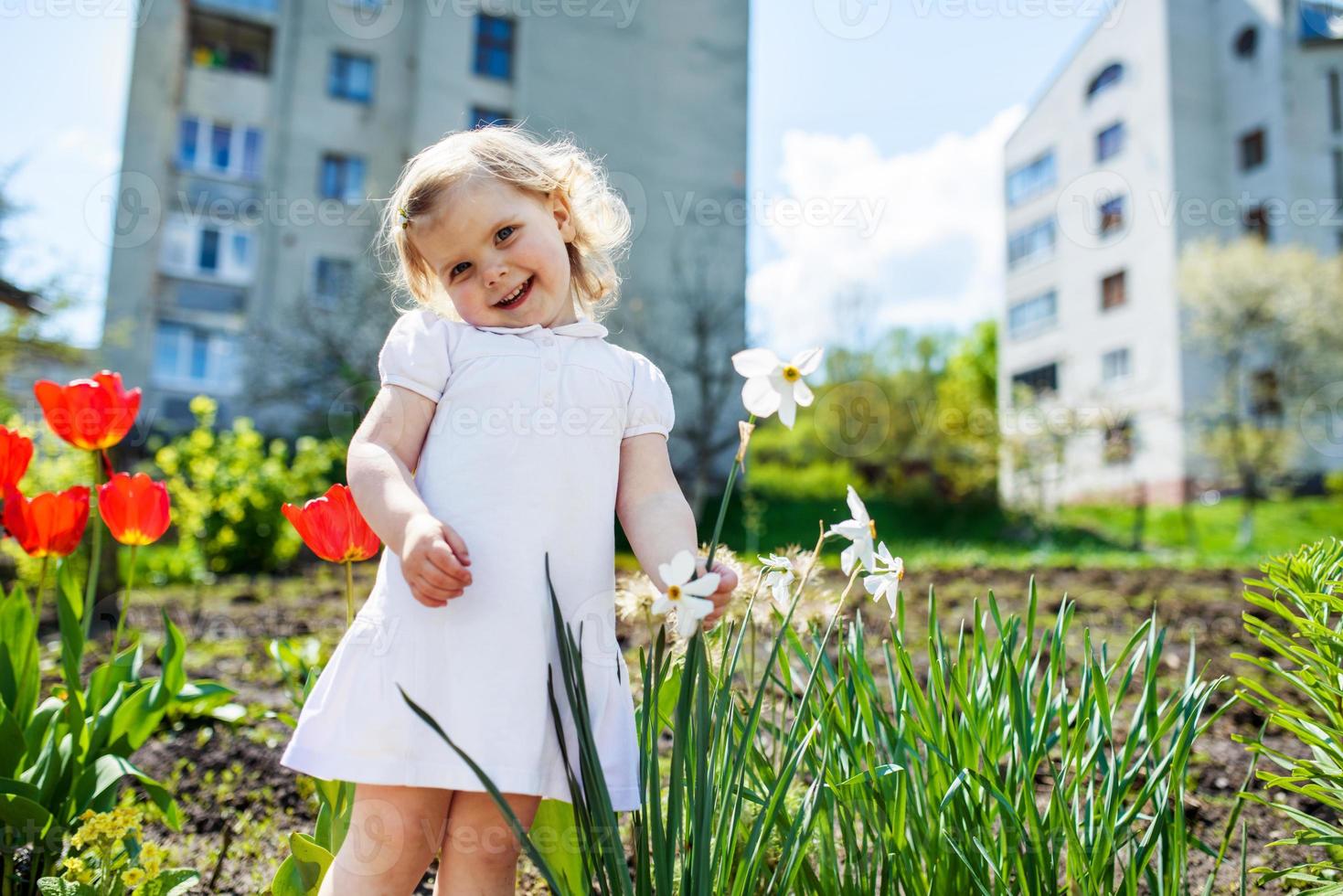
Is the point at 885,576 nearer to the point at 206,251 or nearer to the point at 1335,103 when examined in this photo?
the point at 206,251

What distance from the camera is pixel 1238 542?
15.9 meters

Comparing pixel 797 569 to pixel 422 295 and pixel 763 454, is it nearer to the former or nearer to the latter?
pixel 422 295

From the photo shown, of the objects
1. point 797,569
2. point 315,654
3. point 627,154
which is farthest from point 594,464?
point 627,154

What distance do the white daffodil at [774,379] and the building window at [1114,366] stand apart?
23.2 m

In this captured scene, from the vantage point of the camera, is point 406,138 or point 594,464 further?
point 406,138

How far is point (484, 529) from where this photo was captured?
4.24 feet

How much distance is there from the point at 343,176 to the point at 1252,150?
65.6 ft

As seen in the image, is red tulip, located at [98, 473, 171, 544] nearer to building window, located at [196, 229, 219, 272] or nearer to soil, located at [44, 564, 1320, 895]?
soil, located at [44, 564, 1320, 895]

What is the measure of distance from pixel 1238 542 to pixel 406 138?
16655 millimetres

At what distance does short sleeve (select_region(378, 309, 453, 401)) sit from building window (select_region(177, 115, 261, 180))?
19105 mm

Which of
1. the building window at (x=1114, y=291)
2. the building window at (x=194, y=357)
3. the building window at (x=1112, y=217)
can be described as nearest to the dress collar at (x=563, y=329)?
the building window at (x=194, y=357)

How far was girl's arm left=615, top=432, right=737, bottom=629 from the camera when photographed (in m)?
1.39

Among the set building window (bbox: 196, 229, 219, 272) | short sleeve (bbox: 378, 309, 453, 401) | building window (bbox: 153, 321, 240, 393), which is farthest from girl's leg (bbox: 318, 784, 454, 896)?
building window (bbox: 196, 229, 219, 272)

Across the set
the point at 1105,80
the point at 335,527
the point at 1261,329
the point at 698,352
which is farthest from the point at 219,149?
the point at 1261,329
